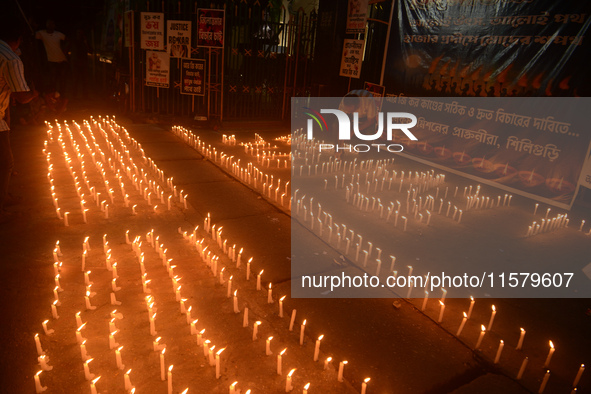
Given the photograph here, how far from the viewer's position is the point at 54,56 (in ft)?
38.5

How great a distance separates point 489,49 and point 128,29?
982 cm

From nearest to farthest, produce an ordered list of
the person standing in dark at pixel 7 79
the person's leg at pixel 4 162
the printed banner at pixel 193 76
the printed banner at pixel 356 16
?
the person standing in dark at pixel 7 79 → the person's leg at pixel 4 162 → the printed banner at pixel 356 16 → the printed banner at pixel 193 76

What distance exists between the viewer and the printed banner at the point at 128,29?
11.8 m

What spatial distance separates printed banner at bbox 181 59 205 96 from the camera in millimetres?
11688

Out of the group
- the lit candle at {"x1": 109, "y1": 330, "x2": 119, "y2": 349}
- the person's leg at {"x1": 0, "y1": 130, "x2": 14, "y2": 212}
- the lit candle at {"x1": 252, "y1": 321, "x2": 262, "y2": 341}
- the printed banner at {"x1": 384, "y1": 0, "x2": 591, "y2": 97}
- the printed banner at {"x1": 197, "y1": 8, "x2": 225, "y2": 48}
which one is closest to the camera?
the lit candle at {"x1": 109, "y1": 330, "x2": 119, "y2": 349}

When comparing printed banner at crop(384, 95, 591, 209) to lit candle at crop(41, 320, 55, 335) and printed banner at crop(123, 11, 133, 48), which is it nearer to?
lit candle at crop(41, 320, 55, 335)

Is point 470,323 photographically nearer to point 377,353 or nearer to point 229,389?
point 377,353

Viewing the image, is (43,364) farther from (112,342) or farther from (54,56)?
(54,56)

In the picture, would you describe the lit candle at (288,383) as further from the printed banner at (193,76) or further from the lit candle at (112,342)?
the printed banner at (193,76)

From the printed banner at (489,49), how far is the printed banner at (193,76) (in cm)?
518

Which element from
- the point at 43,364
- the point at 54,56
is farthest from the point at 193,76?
the point at 43,364

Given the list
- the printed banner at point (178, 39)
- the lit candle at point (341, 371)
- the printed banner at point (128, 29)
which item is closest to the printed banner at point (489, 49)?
the printed banner at point (178, 39)

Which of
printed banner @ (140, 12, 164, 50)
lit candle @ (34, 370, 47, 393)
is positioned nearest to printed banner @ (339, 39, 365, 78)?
printed banner @ (140, 12, 164, 50)

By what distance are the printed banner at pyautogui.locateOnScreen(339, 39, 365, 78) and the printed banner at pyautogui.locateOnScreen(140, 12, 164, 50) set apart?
5.15 meters
